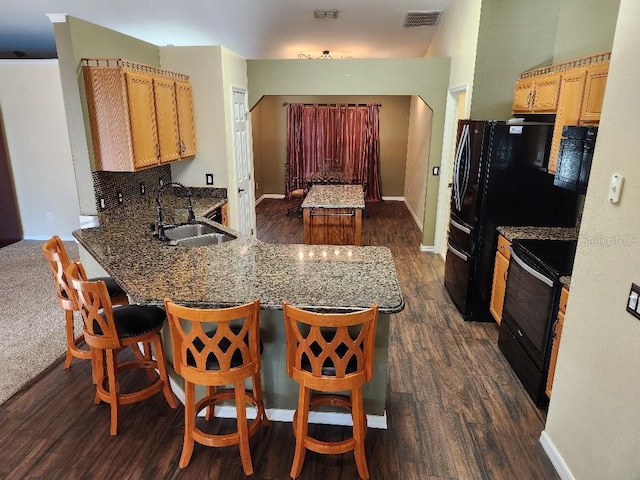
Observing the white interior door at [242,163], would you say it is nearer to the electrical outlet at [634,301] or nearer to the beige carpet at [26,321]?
the beige carpet at [26,321]

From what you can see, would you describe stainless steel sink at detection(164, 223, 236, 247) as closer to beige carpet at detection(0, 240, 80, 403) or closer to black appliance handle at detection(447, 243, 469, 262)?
beige carpet at detection(0, 240, 80, 403)

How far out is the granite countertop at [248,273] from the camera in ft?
6.51

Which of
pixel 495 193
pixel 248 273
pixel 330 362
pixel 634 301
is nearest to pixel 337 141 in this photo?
pixel 495 193

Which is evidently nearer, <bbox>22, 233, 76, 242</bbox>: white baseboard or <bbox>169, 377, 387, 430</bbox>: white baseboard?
<bbox>169, 377, 387, 430</bbox>: white baseboard

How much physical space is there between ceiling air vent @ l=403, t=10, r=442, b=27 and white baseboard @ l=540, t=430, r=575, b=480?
15.9 feet

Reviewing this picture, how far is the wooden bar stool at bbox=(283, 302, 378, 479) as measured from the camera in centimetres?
174

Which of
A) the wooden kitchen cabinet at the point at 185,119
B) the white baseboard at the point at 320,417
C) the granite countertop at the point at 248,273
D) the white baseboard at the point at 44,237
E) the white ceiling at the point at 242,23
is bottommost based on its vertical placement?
the white baseboard at the point at 320,417

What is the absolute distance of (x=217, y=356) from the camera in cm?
185

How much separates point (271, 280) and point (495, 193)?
2.12 m

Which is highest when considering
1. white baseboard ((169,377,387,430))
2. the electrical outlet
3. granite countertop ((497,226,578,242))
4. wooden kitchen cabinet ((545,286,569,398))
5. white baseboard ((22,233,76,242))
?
the electrical outlet

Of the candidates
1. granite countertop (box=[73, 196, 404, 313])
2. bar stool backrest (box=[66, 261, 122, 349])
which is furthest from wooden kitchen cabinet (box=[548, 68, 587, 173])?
bar stool backrest (box=[66, 261, 122, 349])

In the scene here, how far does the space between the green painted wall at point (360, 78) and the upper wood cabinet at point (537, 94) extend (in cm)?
142

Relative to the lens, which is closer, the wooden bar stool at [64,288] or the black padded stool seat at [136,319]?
the black padded stool seat at [136,319]

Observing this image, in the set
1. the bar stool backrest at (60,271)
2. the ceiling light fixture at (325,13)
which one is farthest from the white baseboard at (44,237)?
the ceiling light fixture at (325,13)
